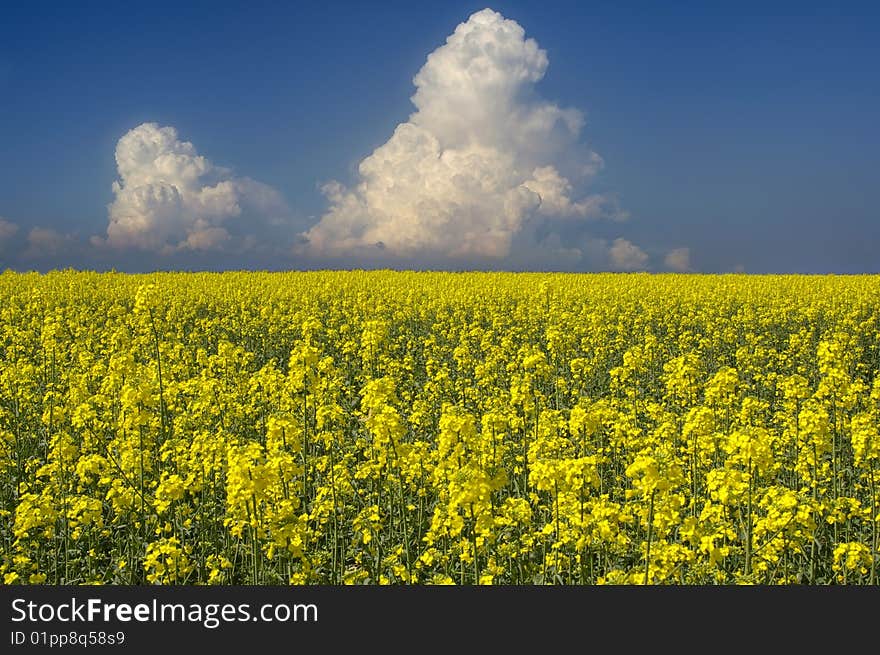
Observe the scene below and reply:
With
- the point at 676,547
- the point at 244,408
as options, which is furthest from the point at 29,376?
the point at 676,547

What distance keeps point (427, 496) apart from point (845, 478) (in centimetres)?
537

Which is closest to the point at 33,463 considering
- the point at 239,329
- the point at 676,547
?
the point at 676,547

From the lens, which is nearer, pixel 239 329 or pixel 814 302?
pixel 239 329

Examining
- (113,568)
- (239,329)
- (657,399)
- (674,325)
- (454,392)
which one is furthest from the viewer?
(674,325)

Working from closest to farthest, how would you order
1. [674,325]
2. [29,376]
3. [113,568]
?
1. [113,568]
2. [29,376]
3. [674,325]

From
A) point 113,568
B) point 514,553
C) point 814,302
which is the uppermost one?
point 814,302

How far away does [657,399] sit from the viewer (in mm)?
13602

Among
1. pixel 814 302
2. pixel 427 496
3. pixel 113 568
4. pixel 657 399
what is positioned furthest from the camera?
pixel 814 302

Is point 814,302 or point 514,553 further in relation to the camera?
point 814,302

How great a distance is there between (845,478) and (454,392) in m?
5.96

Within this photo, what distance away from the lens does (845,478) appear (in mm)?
9195

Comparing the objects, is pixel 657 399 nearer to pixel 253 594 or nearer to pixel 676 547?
pixel 676 547

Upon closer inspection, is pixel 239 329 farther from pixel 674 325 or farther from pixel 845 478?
pixel 845 478

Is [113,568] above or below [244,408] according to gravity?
below
